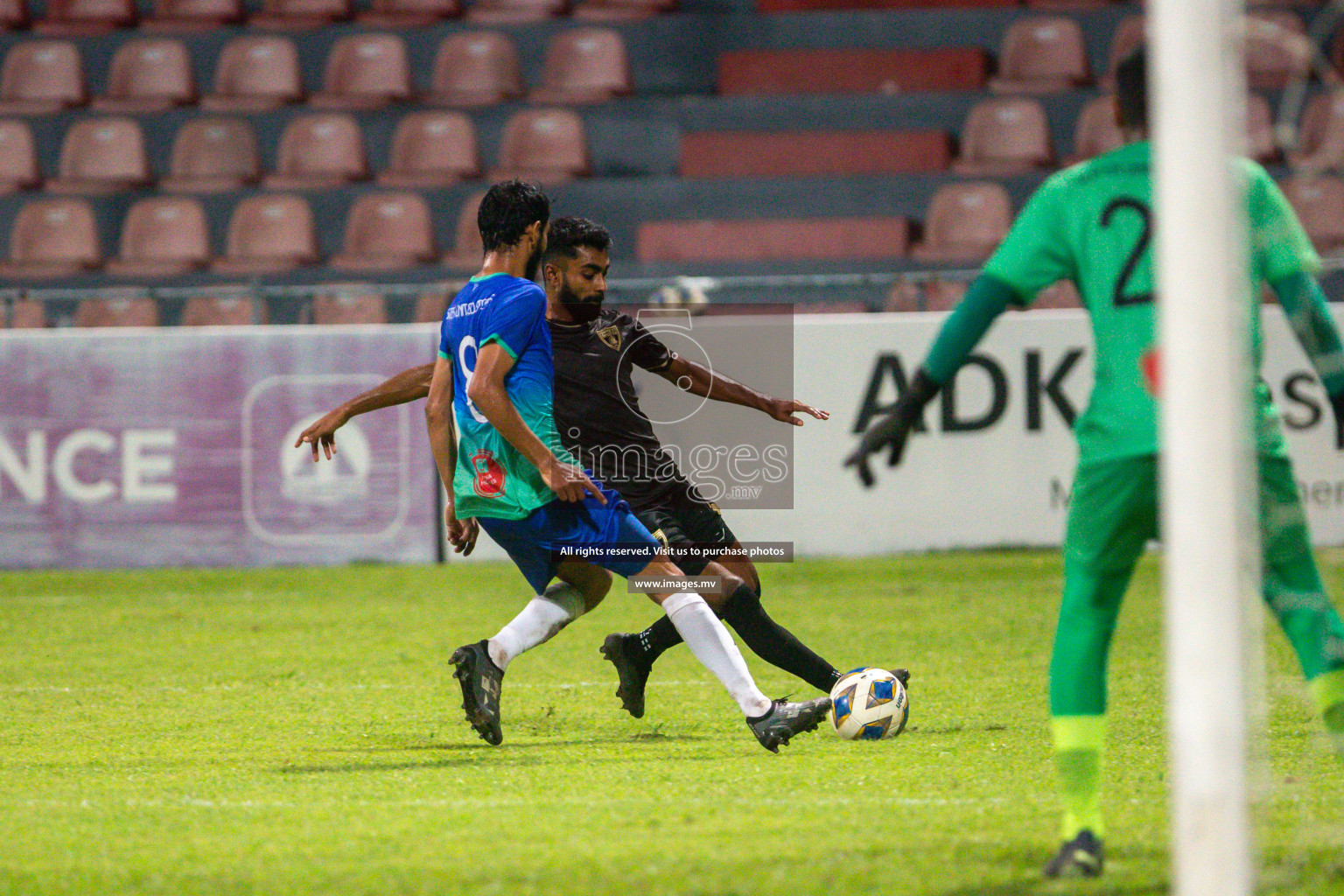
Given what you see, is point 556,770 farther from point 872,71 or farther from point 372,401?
point 872,71

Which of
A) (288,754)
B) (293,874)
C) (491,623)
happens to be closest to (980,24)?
(491,623)

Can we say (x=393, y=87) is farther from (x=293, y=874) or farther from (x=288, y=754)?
(x=293, y=874)

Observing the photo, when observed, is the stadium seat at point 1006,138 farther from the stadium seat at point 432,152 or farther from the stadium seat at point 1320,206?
the stadium seat at point 432,152

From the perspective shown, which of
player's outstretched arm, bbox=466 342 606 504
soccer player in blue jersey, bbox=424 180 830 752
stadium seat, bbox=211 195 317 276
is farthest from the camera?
stadium seat, bbox=211 195 317 276

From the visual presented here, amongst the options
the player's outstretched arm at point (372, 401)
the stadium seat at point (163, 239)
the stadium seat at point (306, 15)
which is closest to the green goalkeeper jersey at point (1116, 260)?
the player's outstretched arm at point (372, 401)

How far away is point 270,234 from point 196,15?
12.7 feet

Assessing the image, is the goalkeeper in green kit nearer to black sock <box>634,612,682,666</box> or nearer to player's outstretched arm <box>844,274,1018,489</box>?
player's outstretched arm <box>844,274,1018,489</box>

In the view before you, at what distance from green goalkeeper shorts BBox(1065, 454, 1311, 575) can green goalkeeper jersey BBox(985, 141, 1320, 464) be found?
0.04 m

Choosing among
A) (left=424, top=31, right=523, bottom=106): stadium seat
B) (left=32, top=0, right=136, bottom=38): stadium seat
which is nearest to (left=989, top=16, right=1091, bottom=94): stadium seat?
(left=424, top=31, right=523, bottom=106): stadium seat

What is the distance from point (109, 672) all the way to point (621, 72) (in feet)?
33.5

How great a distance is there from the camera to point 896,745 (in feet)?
19.3

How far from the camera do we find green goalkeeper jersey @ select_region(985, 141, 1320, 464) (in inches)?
152

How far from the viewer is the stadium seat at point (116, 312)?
44.4ft

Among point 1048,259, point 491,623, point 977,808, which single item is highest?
point 1048,259
